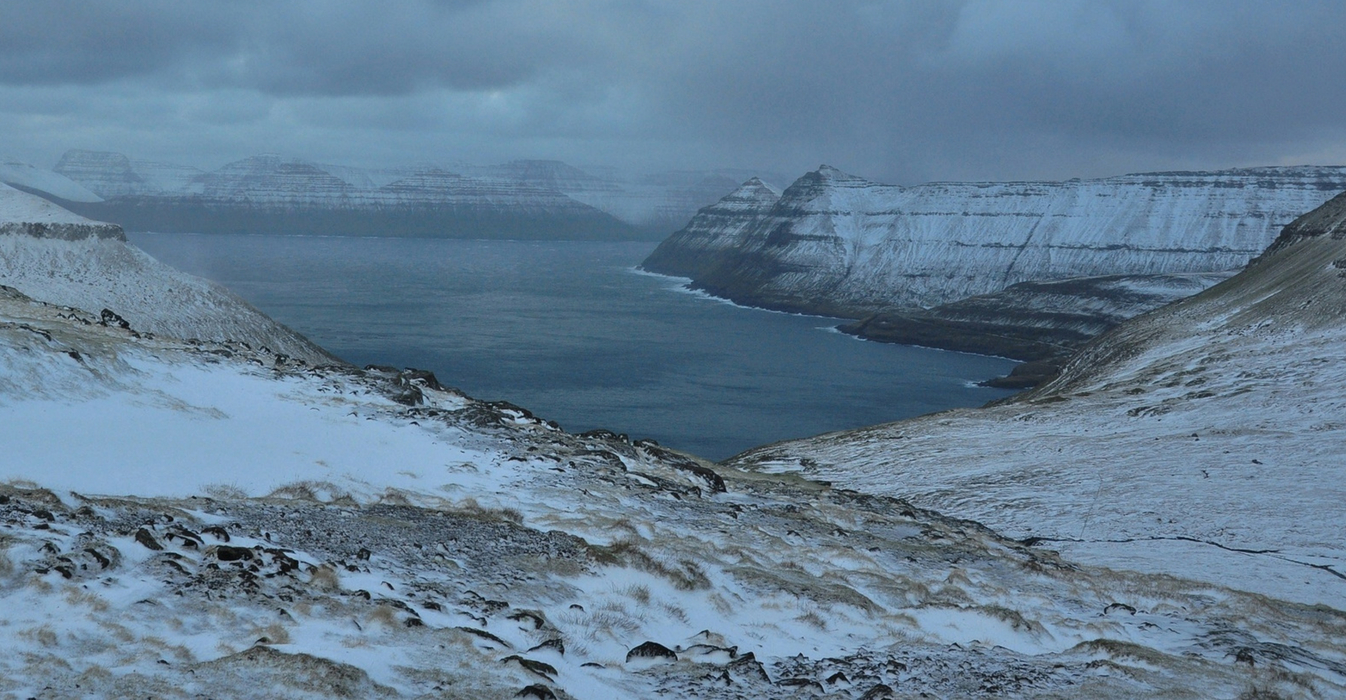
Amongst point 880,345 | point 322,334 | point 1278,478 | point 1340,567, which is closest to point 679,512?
point 1340,567

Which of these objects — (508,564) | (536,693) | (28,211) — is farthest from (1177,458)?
(28,211)

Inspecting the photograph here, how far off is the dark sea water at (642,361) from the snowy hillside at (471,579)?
44.7 meters

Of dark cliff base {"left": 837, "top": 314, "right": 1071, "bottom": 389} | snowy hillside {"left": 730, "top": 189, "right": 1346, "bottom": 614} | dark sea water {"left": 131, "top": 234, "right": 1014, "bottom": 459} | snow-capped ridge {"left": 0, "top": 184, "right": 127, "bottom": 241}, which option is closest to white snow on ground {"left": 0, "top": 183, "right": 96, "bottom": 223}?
snow-capped ridge {"left": 0, "top": 184, "right": 127, "bottom": 241}

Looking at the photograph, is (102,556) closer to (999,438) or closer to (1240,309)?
(999,438)

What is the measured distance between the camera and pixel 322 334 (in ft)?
382

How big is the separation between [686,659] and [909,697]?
2.52 meters

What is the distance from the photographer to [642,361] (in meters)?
112

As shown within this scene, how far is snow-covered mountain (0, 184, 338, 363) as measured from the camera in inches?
2987

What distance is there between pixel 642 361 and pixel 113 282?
52.5 m

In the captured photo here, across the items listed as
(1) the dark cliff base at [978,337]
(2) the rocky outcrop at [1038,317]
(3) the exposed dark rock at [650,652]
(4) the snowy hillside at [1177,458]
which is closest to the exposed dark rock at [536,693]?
(3) the exposed dark rock at [650,652]

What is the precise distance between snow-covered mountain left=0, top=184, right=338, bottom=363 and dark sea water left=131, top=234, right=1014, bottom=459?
15.9 meters

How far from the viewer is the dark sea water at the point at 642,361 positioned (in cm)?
8250

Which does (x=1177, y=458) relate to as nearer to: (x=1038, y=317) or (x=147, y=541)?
(x=147, y=541)

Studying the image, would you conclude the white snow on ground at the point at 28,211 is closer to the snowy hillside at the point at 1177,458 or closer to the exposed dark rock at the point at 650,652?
the snowy hillside at the point at 1177,458
